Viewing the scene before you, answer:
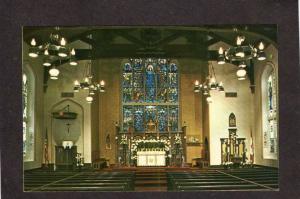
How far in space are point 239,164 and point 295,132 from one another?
0.51 meters

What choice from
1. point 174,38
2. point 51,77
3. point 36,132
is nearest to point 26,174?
point 36,132

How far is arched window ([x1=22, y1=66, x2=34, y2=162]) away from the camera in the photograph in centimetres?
445

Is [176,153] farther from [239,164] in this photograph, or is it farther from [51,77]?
[51,77]

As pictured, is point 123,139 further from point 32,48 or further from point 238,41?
point 238,41

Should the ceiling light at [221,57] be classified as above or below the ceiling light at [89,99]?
above

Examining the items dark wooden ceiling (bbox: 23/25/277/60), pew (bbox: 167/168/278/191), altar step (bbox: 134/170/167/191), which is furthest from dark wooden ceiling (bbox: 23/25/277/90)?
altar step (bbox: 134/170/167/191)

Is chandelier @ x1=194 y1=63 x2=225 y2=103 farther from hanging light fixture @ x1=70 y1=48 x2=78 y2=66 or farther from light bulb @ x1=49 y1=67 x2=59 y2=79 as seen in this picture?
light bulb @ x1=49 y1=67 x2=59 y2=79

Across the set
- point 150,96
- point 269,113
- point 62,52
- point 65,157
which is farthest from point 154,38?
point 65,157

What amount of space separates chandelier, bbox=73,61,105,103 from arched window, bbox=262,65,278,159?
49.9 inches

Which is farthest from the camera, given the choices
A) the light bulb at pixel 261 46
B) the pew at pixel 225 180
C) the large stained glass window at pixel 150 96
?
the large stained glass window at pixel 150 96

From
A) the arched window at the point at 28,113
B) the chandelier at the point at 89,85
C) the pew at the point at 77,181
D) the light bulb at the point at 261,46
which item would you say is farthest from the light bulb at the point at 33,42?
the light bulb at the point at 261,46

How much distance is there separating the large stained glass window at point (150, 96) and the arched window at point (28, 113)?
72cm

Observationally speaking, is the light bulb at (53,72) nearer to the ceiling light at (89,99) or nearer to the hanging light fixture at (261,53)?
the ceiling light at (89,99)

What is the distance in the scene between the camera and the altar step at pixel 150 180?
4.46 metres
